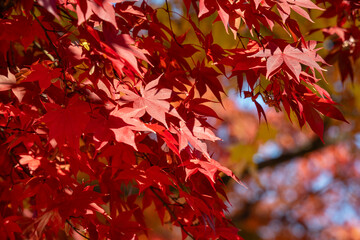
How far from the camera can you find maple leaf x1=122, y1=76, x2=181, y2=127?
799 mm

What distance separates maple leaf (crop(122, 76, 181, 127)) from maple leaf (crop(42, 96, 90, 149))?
10cm

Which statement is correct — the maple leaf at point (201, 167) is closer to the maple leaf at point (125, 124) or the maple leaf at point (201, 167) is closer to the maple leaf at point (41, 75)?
the maple leaf at point (125, 124)

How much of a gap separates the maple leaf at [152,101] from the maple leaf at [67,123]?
0.10 meters

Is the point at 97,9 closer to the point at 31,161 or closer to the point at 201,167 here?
the point at 201,167

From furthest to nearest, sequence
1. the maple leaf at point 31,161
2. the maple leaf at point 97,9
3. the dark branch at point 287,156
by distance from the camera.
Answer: the dark branch at point 287,156, the maple leaf at point 31,161, the maple leaf at point 97,9

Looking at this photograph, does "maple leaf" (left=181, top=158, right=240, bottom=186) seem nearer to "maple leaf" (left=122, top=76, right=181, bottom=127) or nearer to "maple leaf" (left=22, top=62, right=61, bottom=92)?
"maple leaf" (left=122, top=76, right=181, bottom=127)

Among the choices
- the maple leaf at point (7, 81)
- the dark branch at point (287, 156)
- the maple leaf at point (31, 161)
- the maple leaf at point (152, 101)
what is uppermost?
the maple leaf at point (7, 81)

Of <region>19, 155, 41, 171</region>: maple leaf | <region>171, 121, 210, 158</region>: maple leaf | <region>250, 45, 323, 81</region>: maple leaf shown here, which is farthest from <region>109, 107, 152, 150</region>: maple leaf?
<region>19, 155, 41, 171</region>: maple leaf

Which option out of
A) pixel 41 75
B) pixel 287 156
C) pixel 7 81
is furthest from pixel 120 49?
pixel 287 156

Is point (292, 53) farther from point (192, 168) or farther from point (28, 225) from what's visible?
point (28, 225)

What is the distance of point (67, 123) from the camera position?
2.49ft

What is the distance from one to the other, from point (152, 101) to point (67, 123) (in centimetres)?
18

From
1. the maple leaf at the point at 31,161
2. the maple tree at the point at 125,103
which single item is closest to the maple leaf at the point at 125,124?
the maple tree at the point at 125,103

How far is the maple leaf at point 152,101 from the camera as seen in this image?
2.62ft
